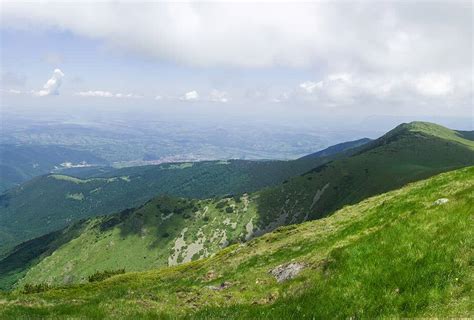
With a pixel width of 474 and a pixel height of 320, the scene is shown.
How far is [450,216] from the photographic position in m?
20.6

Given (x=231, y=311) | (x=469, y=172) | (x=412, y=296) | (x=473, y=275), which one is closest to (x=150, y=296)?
(x=231, y=311)

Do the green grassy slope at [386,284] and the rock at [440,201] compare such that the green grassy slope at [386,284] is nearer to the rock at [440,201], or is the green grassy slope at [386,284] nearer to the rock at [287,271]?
the rock at [440,201]

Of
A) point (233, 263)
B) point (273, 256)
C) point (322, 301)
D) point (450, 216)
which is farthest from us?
point (233, 263)

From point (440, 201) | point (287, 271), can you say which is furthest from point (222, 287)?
point (440, 201)

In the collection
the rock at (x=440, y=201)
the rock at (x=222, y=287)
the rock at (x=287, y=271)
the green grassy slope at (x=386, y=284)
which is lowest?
the rock at (x=222, y=287)

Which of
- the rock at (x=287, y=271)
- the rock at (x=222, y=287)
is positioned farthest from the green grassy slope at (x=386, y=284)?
the rock at (x=222, y=287)

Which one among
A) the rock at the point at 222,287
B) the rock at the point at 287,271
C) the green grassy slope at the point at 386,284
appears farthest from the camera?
the rock at the point at 222,287

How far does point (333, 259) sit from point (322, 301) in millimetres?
5322

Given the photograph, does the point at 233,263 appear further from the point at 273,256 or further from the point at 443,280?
the point at 443,280

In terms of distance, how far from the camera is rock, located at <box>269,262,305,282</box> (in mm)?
27250

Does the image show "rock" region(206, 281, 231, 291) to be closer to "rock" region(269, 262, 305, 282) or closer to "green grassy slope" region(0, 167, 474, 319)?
"rock" region(269, 262, 305, 282)

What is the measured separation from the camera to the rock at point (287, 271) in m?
27.2

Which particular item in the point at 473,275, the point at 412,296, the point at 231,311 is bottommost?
the point at 231,311

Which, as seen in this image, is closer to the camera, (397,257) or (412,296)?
(412,296)
